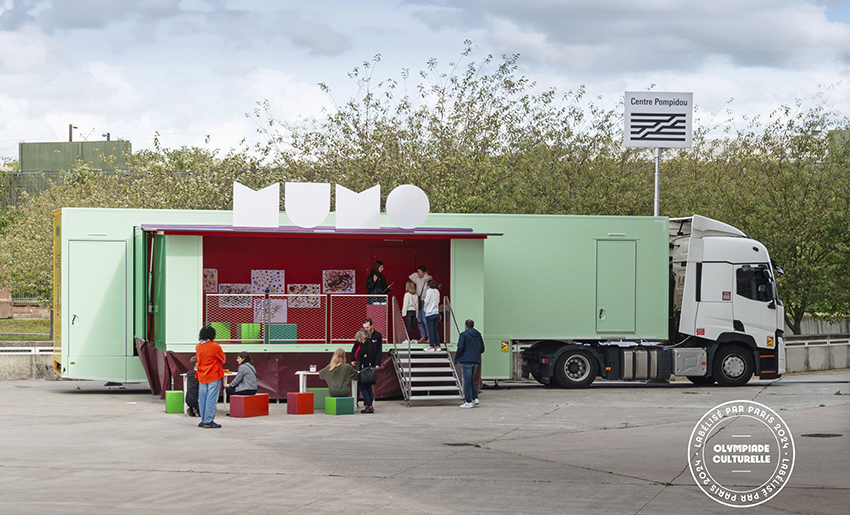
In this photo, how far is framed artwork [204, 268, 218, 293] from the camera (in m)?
24.2

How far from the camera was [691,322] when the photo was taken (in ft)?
77.3

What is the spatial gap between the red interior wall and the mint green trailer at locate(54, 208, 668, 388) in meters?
0.38

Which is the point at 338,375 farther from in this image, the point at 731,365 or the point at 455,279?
the point at 731,365

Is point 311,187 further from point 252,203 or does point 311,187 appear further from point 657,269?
point 657,269

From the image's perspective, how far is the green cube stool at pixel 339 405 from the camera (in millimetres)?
18094

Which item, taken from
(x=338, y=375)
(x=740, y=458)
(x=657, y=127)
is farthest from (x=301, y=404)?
(x=657, y=127)

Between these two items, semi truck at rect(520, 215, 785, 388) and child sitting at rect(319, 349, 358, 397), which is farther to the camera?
semi truck at rect(520, 215, 785, 388)

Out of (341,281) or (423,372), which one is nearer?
(423,372)

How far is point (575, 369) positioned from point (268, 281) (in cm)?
836

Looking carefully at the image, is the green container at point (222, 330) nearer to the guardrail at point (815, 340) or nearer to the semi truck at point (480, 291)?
the semi truck at point (480, 291)

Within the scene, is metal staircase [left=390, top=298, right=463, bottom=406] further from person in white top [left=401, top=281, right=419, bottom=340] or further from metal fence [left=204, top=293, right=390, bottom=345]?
metal fence [left=204, top=293, right=390, bottom=345]

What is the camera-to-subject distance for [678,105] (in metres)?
28.5

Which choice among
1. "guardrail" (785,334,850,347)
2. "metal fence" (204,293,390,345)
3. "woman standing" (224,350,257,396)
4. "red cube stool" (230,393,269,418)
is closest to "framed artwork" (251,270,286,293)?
"metal fence" (204,293,390,345)

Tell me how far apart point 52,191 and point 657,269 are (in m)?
30.7
